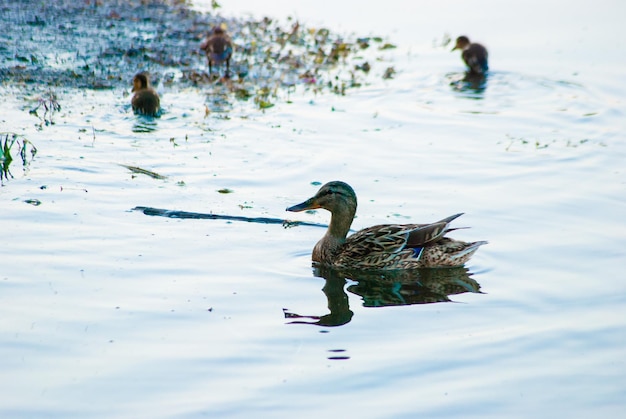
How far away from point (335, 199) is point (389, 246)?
0.64 metres

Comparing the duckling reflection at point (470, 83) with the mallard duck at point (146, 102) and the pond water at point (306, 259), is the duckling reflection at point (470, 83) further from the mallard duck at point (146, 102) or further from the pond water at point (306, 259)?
the mallard duck at point (146, 102)

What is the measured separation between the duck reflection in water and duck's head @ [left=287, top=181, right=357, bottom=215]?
56 cm

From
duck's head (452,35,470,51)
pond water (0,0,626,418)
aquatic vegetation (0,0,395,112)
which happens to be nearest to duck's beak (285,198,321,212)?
pond water (0,0,626,418)

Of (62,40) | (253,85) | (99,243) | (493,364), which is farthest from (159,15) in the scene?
(493,364)

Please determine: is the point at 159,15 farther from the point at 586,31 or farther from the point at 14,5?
the point at 586,31

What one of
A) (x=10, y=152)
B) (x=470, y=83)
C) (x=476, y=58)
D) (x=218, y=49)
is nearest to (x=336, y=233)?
(x=10, y=152)

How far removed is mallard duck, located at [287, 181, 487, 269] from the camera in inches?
295

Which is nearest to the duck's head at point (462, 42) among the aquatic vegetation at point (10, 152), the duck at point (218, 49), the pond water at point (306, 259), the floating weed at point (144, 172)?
the pond water at point (306, 259)

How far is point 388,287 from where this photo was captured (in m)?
7.20

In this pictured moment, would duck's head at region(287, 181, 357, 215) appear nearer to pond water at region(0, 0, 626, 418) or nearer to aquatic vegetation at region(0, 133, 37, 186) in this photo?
pond water at region(0, 0, 626, 418)

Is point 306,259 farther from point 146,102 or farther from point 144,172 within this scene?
point 146,102

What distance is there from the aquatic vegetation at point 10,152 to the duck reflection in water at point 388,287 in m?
3.30

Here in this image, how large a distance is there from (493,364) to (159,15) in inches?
489

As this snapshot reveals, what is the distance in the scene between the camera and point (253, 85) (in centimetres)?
1338
